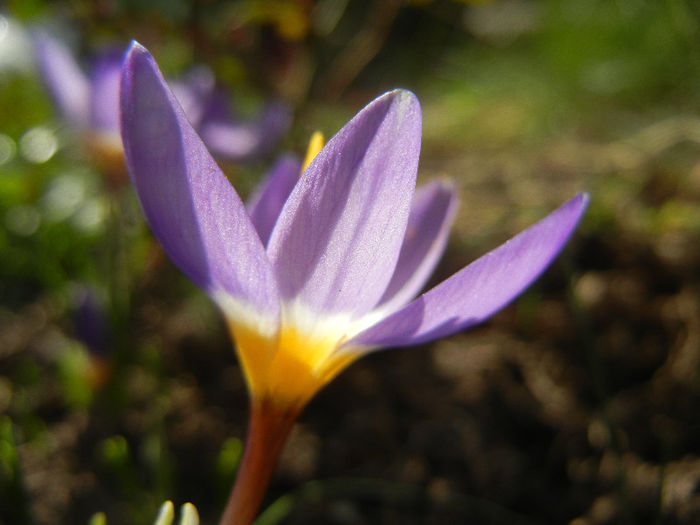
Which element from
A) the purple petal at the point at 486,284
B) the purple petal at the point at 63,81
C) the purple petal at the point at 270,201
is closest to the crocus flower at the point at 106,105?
the purple petal at the point at 63,81

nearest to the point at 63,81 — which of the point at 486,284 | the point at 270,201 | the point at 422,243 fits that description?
the point at 270,201

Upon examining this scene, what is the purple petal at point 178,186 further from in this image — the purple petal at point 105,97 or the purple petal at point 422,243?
the purple petal at point 105,97

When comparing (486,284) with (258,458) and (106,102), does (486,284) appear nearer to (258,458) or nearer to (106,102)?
(258,458)

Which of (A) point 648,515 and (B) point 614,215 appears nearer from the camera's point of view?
(A) point 648,515

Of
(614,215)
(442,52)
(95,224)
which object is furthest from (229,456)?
(442,52)

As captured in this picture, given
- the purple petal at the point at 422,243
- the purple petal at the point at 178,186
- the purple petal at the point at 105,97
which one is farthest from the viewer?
the purple petal at the point at 105,97

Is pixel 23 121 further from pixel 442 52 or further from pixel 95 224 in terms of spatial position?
pixel 442 52

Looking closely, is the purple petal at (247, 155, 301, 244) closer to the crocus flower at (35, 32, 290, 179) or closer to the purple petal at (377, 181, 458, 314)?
the purple petal at (377, 181, 458, 314)
